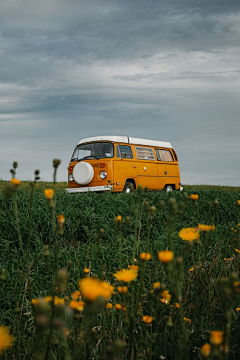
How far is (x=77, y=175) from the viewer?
10148 millimetres

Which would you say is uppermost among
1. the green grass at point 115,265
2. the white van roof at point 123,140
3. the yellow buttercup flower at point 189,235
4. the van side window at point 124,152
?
the white van roof at point 123,140

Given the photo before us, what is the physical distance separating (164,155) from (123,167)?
3.20 meters

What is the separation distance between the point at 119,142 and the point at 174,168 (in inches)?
142

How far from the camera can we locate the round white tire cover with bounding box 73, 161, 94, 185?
9.95 metres

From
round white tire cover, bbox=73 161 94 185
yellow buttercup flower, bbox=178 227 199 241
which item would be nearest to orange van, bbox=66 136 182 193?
round white tire cover, bbox=73 161 94 185

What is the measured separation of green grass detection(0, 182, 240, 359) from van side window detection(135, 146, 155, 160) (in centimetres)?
377

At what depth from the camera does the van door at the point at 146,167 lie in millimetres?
11578

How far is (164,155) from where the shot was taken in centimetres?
1344

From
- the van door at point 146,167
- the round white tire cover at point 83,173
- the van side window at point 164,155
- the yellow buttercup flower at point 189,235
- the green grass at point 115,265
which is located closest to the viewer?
the yellow buttercup flower at point 189,235

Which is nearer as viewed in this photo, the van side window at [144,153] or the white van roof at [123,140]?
the white van roof at [123,140]

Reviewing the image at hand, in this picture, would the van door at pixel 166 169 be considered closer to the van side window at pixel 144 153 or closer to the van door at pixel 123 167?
the van side window at pixel 144 153

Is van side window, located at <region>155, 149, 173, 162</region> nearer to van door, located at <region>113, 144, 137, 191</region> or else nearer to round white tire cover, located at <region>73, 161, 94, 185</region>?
van door, located at <region>113, 144, 137, 191</region>

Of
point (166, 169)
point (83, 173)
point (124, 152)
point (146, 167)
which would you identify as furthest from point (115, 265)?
point (166, 169)

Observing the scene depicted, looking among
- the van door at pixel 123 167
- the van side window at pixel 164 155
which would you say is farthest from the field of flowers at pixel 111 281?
the van side window at pixel 164 155
